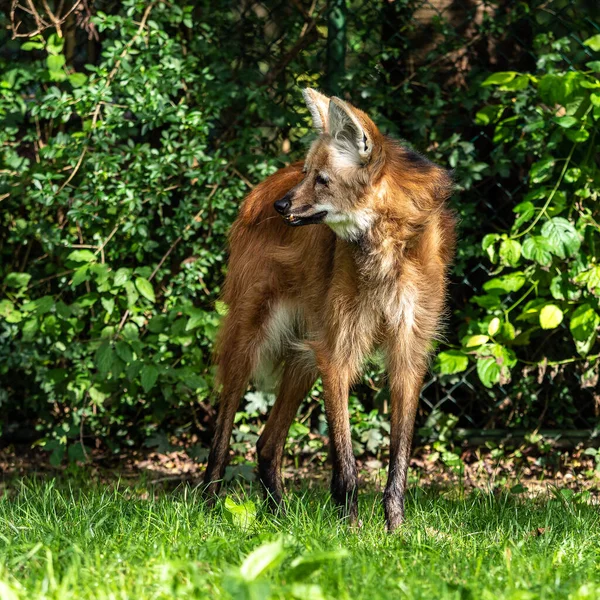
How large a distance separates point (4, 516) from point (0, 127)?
2.59 m

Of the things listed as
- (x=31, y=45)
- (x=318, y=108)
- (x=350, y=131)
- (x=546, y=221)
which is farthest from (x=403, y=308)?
(x=31, y=45)

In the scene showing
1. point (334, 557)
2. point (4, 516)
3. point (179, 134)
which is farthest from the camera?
point (179, 134)

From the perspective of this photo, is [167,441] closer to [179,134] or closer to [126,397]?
[126,397]

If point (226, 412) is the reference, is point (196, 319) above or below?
above

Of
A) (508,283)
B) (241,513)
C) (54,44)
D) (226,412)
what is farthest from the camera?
(54,44)

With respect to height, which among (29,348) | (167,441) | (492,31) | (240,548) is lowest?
(167,441)

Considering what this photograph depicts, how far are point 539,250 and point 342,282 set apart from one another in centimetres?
108

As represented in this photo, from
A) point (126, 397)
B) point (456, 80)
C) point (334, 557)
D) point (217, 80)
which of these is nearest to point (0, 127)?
point (217, 80)

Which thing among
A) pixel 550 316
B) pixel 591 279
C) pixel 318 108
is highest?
pixel 318 108

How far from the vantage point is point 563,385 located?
16.5 ft

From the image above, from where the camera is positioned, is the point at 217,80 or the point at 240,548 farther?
the point at 217,80

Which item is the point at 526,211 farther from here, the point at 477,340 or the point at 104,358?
the point at 104,358

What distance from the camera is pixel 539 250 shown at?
405 centimetres

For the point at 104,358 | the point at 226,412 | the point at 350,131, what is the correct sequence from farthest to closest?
the point at 104,358
the point at 226,412
the point at 350,131
